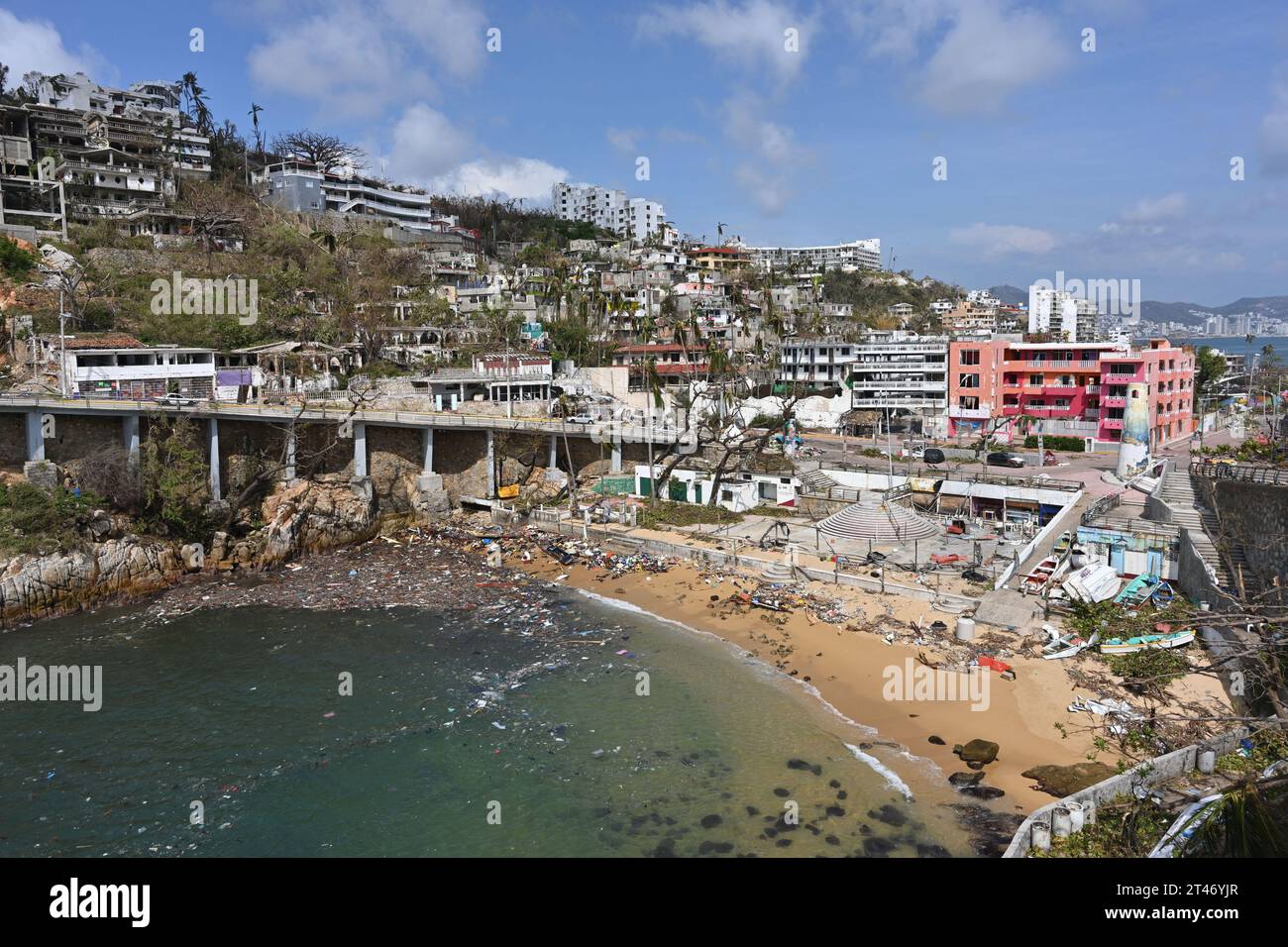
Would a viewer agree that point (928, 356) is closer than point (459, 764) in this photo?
No

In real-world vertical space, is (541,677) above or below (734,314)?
below

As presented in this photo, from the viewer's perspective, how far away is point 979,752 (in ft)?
55.2

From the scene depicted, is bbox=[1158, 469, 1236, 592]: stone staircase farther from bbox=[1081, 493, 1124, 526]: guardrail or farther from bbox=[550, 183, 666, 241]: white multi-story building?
bbox=[550, 183, 666, 241]: white multi-story building

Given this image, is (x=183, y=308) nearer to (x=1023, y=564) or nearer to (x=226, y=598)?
(x=226, y=598)

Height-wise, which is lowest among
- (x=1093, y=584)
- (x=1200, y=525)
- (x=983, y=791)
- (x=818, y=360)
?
(x=983, y=791)

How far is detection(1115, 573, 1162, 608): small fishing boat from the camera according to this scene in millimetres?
22203

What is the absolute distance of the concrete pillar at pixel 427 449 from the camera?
41094mm

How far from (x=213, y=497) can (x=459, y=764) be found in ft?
82.7

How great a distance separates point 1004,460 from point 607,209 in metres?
99.1

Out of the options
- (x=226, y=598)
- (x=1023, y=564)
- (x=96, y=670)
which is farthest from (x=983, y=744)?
(x=226, y=598)

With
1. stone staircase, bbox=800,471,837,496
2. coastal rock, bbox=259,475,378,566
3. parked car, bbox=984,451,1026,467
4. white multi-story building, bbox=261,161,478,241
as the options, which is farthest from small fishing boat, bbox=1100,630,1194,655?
white multi-story building, bbox=261,161,478,241

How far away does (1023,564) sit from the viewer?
2609cm

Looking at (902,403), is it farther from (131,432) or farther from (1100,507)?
(131,432)

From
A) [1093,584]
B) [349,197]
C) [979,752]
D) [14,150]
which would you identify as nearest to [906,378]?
[1093,584]
